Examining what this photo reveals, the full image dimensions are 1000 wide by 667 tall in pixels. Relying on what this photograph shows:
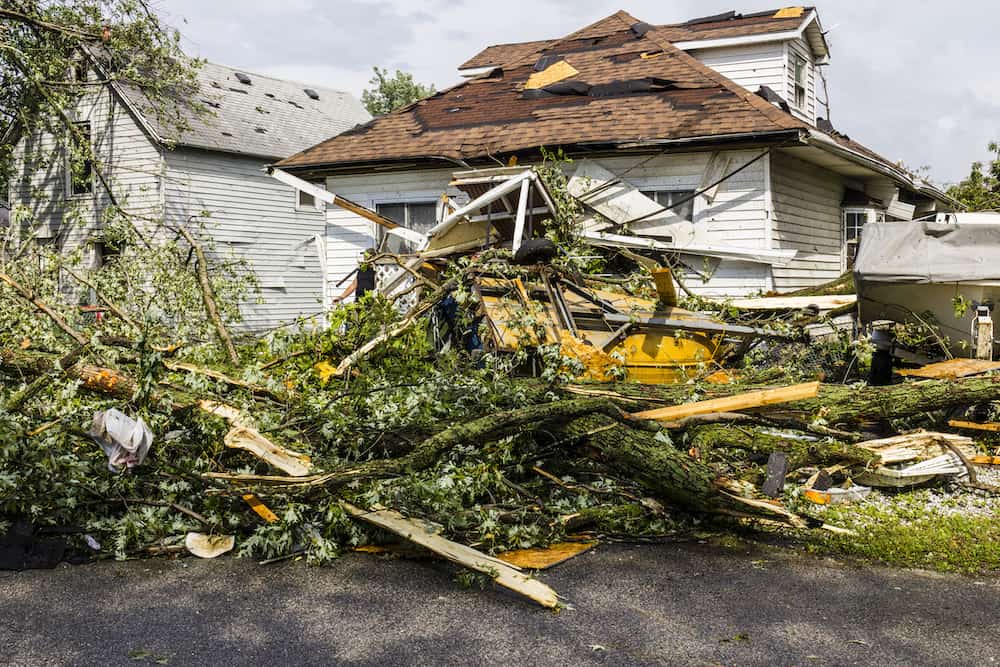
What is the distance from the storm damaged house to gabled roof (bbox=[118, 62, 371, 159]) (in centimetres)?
687

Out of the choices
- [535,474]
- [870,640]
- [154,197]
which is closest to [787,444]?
[535,474]

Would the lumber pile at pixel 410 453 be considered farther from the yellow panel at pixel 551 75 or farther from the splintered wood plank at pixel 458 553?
the yellow panel at pixel 551 75

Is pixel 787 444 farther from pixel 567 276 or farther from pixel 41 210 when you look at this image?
pixel 41 210

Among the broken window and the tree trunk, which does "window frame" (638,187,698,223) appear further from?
the tree trunk

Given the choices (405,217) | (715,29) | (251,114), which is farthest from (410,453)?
(251,114)

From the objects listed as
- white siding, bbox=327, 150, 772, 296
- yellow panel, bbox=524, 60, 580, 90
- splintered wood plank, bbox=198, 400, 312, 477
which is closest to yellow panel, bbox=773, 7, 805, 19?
yellow panel, bbox=524, 60, 580, 90

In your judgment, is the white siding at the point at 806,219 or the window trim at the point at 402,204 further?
the window trim at the point at 402,204

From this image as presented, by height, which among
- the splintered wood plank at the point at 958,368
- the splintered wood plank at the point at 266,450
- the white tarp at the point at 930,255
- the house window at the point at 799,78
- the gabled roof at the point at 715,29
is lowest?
the splintered wood plank at the point at 266,450

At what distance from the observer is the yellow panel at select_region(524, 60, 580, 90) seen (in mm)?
14039

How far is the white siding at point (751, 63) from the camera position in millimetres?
14508

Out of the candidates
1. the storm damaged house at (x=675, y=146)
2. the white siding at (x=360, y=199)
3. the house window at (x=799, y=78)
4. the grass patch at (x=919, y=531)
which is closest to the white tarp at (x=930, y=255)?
the storm damaged house at (x=675, y=146)

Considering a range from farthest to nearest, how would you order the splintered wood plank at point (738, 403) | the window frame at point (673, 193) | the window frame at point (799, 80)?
1. the window frame at point (799, 80)
2. the window frame at point (673, 193)
3. the splintered wood plank at point (738, 403)

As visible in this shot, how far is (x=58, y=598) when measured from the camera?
419cm

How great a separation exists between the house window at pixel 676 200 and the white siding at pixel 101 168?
39.2 feet
